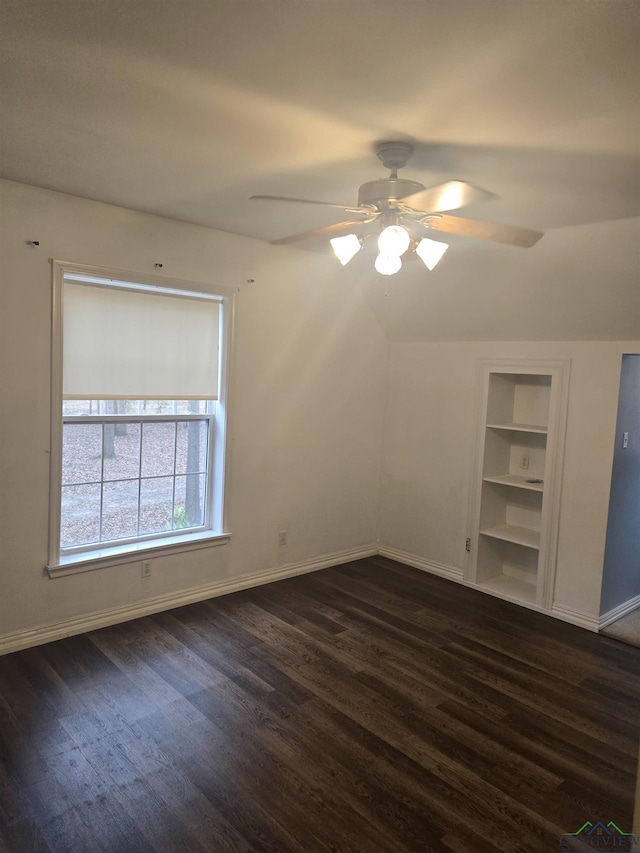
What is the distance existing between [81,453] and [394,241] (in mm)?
2371

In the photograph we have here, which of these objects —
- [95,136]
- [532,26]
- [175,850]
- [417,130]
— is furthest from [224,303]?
[175,850]

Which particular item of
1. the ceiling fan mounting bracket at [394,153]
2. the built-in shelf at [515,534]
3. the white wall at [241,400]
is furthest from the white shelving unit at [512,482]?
the ceiling fan mounting bracket at [394,153]

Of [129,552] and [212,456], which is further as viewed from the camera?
[212,456]

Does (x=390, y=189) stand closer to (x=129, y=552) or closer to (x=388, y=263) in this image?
(x=388, y=263)

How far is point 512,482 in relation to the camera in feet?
14.5

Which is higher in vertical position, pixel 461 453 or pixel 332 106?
pixel 332 106

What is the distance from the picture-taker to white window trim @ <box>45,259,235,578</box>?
326 cm

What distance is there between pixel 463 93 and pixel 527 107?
0.23 meters

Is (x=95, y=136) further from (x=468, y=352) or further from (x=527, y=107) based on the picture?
(x=468, y=352)

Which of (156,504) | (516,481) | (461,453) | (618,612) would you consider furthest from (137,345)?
(618,612)

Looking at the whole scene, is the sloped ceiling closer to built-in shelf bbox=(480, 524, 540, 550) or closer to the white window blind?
the white window blind

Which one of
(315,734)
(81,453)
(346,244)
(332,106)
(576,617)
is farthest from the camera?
(576,617)

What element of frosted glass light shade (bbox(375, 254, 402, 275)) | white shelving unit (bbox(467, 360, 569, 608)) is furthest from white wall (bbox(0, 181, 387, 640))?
frosted glass light shade (bbox(375, 254, 402, 275))

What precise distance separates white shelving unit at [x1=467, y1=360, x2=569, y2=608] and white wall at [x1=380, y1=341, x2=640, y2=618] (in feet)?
0.37
